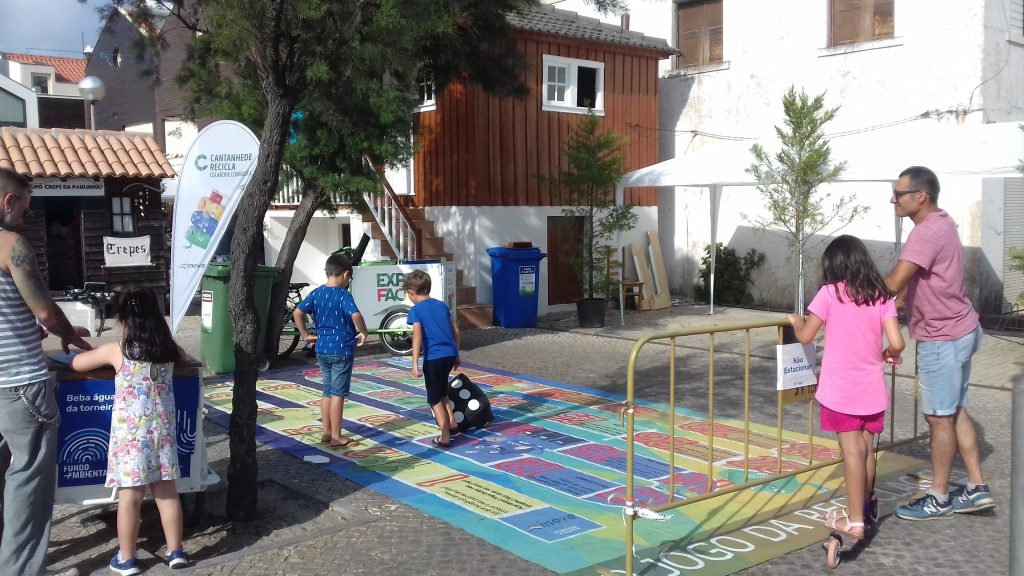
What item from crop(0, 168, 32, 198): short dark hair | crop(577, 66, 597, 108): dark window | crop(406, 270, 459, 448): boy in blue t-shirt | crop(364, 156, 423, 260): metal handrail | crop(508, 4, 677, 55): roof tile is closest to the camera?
crop(0, 168, 32, 198): short dark hair

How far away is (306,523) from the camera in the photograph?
550 centimetres

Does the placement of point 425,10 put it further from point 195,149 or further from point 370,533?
point 370,533

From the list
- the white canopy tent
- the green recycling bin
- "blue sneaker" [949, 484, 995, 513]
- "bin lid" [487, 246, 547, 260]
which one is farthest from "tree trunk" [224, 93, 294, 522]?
"bin lid" [487, 246, 547, 260]

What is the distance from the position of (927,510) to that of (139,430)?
4540mm

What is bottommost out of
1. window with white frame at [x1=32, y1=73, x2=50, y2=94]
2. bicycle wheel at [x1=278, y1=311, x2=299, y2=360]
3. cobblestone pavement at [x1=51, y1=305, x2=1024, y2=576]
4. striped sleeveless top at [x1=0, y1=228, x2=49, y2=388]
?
cobblestone pavement at [x1=51, y1=305, x2=1024, y2=576]

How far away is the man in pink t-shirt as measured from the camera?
211 inches

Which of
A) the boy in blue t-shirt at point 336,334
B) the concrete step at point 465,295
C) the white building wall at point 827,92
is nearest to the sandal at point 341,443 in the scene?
the boy in blue t-shirt at point 336,334

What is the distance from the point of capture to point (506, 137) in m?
16.2

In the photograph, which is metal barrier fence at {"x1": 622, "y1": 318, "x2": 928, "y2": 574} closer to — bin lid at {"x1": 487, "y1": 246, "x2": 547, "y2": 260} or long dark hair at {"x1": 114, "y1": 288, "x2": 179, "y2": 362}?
long dark hair at {"x1": 114, "y1": 288, "x2": 179, "y2": 362}

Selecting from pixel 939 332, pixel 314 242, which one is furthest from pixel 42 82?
pixel 939 332

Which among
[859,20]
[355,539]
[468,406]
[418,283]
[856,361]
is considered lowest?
[355,539]

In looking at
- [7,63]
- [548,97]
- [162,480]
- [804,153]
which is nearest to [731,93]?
[548,97]

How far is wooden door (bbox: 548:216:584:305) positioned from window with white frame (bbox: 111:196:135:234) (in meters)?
7.63

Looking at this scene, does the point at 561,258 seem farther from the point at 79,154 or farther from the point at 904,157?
the point at 79,154
